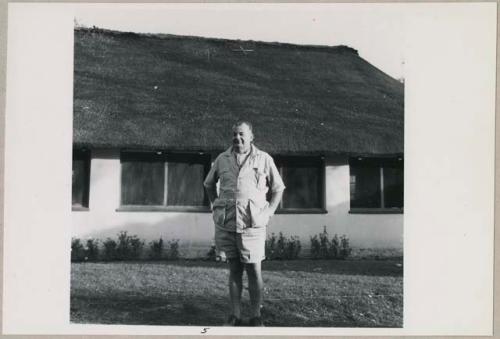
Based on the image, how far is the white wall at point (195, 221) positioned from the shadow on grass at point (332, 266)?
2.14 ft

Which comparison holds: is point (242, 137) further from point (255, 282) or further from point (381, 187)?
point (381, 187)

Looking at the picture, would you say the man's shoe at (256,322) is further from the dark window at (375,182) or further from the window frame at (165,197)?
the dark window at (375,182)

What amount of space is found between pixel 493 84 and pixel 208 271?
4464 mm

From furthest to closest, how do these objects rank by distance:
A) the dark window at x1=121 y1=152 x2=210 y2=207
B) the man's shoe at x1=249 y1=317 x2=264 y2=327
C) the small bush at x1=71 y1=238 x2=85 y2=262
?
the dark window at x1=121 y1=152 x2=210 y2=207 → the small bush at x1=71 y1=238 x2=85 y2=262 → the man's shoe at x1=249 y1=317 x2=264 y2=327

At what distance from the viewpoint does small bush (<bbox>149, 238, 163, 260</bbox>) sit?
9.25m

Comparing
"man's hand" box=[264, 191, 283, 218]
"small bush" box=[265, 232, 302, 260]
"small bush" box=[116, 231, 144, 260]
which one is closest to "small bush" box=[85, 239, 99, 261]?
"small bush" box=[116, 231, 144, 260]

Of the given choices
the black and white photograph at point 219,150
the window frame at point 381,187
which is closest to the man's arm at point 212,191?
the black and white photograph at point 219,150

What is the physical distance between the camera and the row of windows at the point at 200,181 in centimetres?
949

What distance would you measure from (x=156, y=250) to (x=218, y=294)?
3122 mm

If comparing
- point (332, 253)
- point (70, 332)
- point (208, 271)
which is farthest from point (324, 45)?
point (70, 332)

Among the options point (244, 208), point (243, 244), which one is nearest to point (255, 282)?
point (243, 244)

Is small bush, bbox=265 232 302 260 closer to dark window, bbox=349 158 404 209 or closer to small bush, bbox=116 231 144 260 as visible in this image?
dark window, bbox=349 158 404 209

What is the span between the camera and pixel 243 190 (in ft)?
16.0

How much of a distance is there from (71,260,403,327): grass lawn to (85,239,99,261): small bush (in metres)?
0.52
